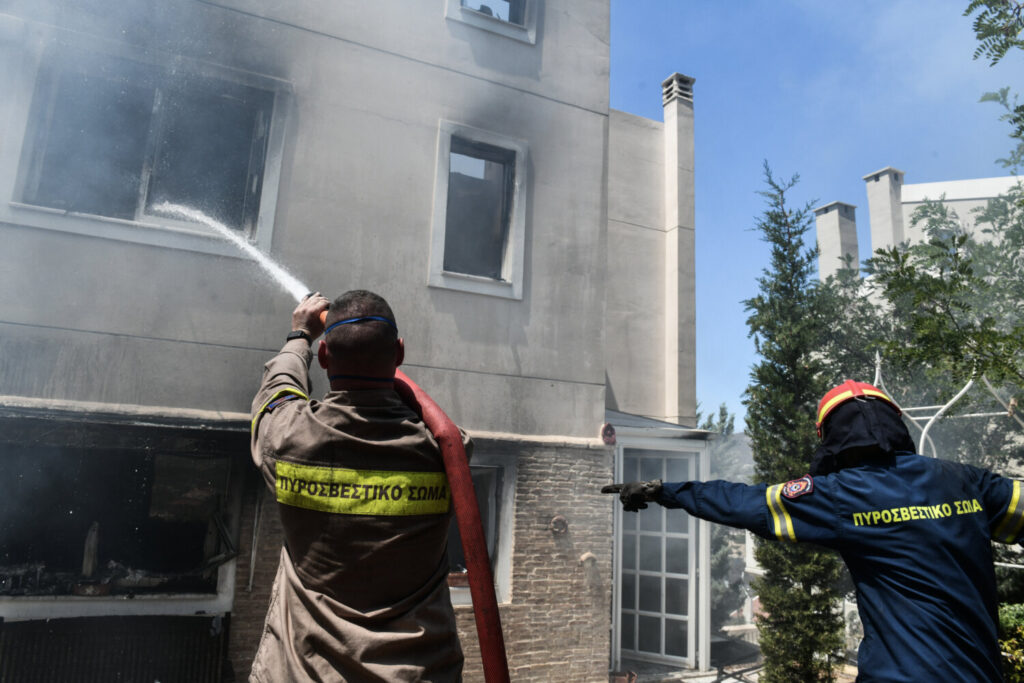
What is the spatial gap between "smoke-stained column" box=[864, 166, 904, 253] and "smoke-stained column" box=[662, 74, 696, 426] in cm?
1415

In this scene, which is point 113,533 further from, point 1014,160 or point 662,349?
point 1014,160

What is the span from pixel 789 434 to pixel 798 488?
7.26 metres

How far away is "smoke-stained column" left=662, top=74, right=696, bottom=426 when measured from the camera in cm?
1172

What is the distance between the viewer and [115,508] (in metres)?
5.24

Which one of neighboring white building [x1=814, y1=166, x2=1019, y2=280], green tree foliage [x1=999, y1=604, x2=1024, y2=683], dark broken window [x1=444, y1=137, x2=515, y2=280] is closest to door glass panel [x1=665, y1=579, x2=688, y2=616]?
green tree foliage [x1=999, y1=604, x2=1024, y2=683]

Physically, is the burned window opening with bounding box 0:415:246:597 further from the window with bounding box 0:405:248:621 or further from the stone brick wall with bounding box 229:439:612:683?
the stone brick wall with bounding box 229:439:612:683

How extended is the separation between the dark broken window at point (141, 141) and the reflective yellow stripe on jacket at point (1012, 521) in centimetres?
548

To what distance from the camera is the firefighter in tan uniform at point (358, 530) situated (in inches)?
78.7

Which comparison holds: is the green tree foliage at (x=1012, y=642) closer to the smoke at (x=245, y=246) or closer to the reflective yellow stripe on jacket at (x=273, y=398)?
the reflective yellow stripe on jacket at (x=273, y=398)

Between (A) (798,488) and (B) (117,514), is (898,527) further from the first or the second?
(B) (117,514)

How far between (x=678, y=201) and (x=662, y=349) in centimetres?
→ 281

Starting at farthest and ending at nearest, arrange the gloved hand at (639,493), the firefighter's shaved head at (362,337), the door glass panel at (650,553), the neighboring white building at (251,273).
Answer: the door glass panel at (650,553)
the neighboring white building at (251,273)
the gloved hand at (639,493)
the firefighter's shaved head at (362,337)

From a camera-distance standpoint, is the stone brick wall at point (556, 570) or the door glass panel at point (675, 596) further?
the door glass panel at point (675, 596)

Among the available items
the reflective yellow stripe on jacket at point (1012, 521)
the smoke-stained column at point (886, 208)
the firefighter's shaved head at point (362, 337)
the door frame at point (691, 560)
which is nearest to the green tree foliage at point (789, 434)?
the door frame at point (691, 560)
